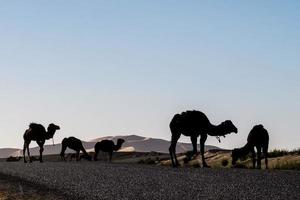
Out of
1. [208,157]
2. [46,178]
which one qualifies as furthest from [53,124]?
[46,178]

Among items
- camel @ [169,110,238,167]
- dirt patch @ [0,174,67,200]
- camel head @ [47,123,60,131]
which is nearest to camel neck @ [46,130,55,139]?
camel head @ [47,123,60,131]

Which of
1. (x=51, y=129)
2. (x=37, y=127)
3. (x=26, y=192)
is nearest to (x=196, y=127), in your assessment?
(x=26, y=192)

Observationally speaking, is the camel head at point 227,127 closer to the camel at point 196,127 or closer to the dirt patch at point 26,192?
the camel at point 196,127

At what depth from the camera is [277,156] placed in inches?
1215

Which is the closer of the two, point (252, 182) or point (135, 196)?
point (135, 196)

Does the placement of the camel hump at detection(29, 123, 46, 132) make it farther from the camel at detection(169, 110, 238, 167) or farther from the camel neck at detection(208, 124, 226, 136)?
the camel neck at detection(208, 124, 226, 136)

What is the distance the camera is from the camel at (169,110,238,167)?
2780 centimetres

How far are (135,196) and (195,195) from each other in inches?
49.4

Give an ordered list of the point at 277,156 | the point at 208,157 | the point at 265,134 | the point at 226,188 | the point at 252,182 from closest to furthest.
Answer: the point at 226,188
the point at 252,182
the point at 265,134
the point at 277,156
the point at 208,157

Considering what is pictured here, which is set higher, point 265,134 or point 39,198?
point 265,134

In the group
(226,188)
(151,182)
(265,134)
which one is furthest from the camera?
(265,134)

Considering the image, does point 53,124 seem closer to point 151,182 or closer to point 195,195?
point 151,182

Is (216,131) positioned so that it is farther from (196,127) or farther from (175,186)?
(175,186)

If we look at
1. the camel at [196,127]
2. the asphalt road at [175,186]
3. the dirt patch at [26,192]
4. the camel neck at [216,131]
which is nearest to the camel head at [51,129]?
the camel at [196,127]
